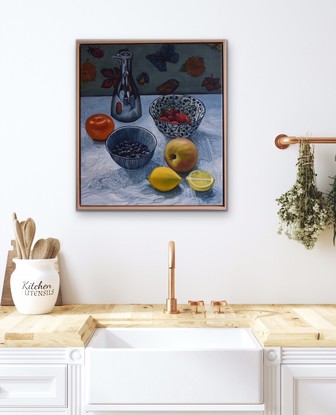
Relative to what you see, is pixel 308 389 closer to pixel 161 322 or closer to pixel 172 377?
pixel 172 377

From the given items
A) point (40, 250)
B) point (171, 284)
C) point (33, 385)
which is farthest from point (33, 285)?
point (171, 284)

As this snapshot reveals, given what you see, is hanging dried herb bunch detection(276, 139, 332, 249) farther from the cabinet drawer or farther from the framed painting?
the cabinet drawer

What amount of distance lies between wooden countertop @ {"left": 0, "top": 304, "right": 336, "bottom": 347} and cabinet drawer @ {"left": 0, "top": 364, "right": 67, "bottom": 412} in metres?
0.07

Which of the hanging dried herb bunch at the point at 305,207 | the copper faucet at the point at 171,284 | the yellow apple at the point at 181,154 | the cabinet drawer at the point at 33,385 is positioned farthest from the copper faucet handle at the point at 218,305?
the cabinet drawer at the point at 33,385

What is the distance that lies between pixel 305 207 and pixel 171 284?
1.93 ft

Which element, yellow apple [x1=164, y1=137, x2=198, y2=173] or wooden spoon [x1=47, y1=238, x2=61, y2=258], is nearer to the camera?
wooden spoon [x1=47, y1=238, x2=61, y2=258]

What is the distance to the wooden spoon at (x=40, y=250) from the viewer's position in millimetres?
2125

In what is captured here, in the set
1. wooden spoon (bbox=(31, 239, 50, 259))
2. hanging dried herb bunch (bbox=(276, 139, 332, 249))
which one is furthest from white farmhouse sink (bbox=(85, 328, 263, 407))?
hanging dried herb bunch (bbox=(276, 139, 332, 249))

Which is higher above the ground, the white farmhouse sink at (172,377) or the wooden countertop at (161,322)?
the wooden countertop at (161,322)

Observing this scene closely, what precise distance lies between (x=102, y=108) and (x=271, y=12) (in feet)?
2.58

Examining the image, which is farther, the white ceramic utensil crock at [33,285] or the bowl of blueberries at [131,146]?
the bowl of blueberries at [131,146]

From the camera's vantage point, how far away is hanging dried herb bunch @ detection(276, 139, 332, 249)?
7.23 feet

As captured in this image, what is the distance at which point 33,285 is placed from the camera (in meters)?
2.03

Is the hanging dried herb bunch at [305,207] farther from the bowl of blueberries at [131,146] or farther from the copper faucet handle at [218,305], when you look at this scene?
the bowl of blueberries at [131,146]
